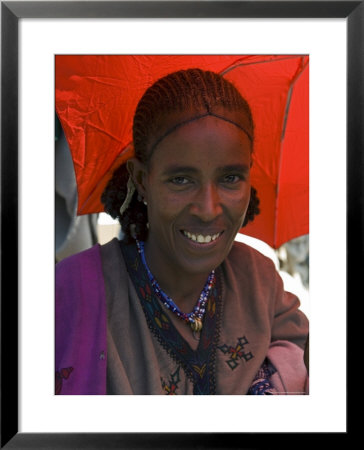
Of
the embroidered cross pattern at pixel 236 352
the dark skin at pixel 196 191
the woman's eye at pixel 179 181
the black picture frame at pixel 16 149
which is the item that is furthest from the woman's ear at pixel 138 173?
the embroidered cross pattern at pixel 236 352

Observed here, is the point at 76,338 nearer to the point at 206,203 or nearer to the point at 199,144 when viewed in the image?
the point at 206,203

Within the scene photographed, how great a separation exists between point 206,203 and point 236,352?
0.55 m

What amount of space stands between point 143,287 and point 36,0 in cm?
99

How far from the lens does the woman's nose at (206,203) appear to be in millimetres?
1862

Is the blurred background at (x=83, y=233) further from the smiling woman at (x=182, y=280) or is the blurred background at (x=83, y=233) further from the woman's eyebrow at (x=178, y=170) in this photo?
the woman's eyebrow at (x=178, y=170)

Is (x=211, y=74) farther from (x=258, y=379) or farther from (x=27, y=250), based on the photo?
(x=258, y=379)

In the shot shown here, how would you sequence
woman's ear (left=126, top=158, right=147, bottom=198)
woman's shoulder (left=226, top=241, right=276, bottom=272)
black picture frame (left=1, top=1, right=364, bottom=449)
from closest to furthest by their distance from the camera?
1. black picture frame (left=1, top=1, right=364, bottom=449)
2. woman's ear (left=126, top=158, right=147, bottom=198)
3. woman's shoulder (left=226, top=241, right=276, bottom=272)

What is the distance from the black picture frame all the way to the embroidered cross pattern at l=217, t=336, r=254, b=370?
0.26m

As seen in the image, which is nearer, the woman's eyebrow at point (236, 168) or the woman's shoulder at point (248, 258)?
the woman's eyebrow at point (236, 168)

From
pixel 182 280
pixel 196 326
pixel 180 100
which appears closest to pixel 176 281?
pixel 182 280

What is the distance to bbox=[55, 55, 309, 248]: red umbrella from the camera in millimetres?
1880

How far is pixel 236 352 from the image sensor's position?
6.61 feet

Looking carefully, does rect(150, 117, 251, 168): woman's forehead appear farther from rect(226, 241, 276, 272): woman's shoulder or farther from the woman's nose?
rect(226, 241, 276, 272): woman's shoulder

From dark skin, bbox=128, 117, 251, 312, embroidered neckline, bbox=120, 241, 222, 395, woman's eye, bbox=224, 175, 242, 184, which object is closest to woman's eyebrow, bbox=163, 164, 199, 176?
dark skin, bbox=128, 117, 251, 312
